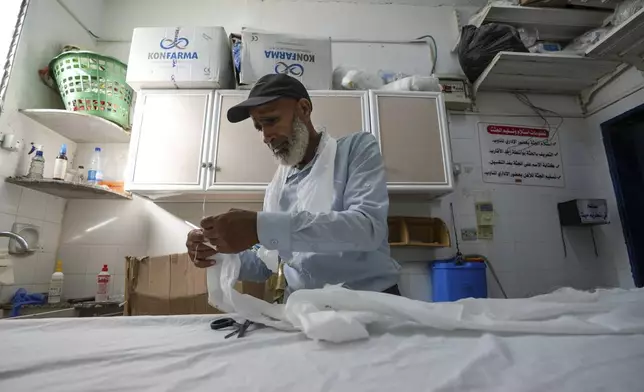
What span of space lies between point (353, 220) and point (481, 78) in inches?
74.4

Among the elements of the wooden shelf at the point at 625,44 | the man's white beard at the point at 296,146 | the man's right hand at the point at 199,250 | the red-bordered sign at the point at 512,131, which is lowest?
the man's right hand at the point at 199,250

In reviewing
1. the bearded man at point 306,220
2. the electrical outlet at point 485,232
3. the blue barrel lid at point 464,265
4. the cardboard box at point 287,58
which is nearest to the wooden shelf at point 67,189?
the cardboard box at point 287,58

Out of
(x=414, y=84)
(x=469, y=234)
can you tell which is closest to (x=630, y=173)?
(x=469, y=234)

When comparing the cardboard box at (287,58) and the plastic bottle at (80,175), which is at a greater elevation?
the cardboard box at (287,58)

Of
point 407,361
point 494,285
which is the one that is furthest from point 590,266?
point 407,361

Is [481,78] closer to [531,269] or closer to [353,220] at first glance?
[531,269]

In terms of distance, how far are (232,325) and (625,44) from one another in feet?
7.94

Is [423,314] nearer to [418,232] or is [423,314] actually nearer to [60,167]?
[418,232]

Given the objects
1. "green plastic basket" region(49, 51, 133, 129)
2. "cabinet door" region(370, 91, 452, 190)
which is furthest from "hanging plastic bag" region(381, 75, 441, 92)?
"green plastic basket" region(49, 51, 133, 129)

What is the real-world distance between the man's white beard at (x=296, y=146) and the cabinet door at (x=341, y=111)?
0.70 m

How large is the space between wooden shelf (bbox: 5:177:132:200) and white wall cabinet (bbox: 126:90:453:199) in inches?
9.3

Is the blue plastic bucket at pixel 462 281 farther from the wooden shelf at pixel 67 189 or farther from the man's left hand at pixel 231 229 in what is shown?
the wooden shelf at pixel 67 189

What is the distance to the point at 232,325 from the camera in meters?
0.58

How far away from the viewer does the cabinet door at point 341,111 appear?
65.9 inches
